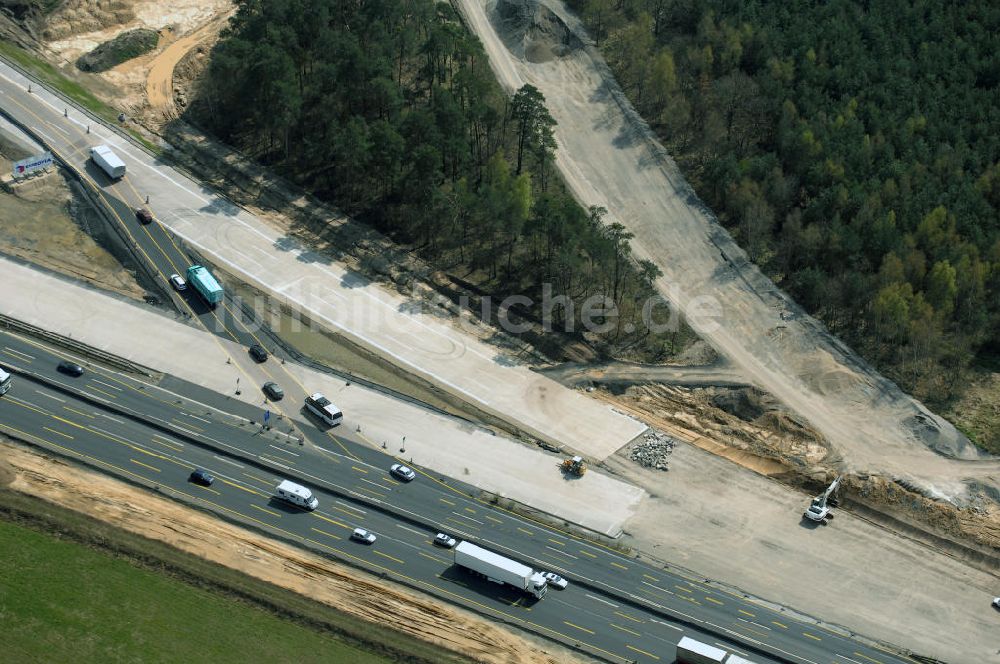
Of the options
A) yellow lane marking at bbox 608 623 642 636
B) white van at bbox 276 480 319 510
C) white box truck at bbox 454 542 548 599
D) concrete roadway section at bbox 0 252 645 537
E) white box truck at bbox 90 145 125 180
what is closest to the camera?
yellow lane marking at bbox 608 623 642 636

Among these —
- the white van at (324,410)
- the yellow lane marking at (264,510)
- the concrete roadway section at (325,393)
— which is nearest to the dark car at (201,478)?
the yellow lane marking at (264,510)

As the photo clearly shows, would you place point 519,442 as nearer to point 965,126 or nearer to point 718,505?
point 718,505

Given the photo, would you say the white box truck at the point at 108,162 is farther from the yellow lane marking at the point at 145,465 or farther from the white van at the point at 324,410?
the yellow lane marking at the point at 145,465

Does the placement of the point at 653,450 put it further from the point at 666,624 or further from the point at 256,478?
the point at 256,478

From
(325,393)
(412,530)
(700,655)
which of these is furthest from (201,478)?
(700,655)

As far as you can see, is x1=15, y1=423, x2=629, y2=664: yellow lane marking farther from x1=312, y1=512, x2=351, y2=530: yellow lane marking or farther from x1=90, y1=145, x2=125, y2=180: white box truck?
x1=90, y1=145, x2=125, y2=180: white box truck

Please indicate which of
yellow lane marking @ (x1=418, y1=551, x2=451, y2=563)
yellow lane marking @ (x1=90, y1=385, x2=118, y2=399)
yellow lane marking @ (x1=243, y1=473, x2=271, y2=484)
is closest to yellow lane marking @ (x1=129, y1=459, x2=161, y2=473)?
yellow lane marking @ (x1=243, y1=473, x2=271, y2=484)

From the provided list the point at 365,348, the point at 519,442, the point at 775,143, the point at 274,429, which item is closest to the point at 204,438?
the point at 274,429
